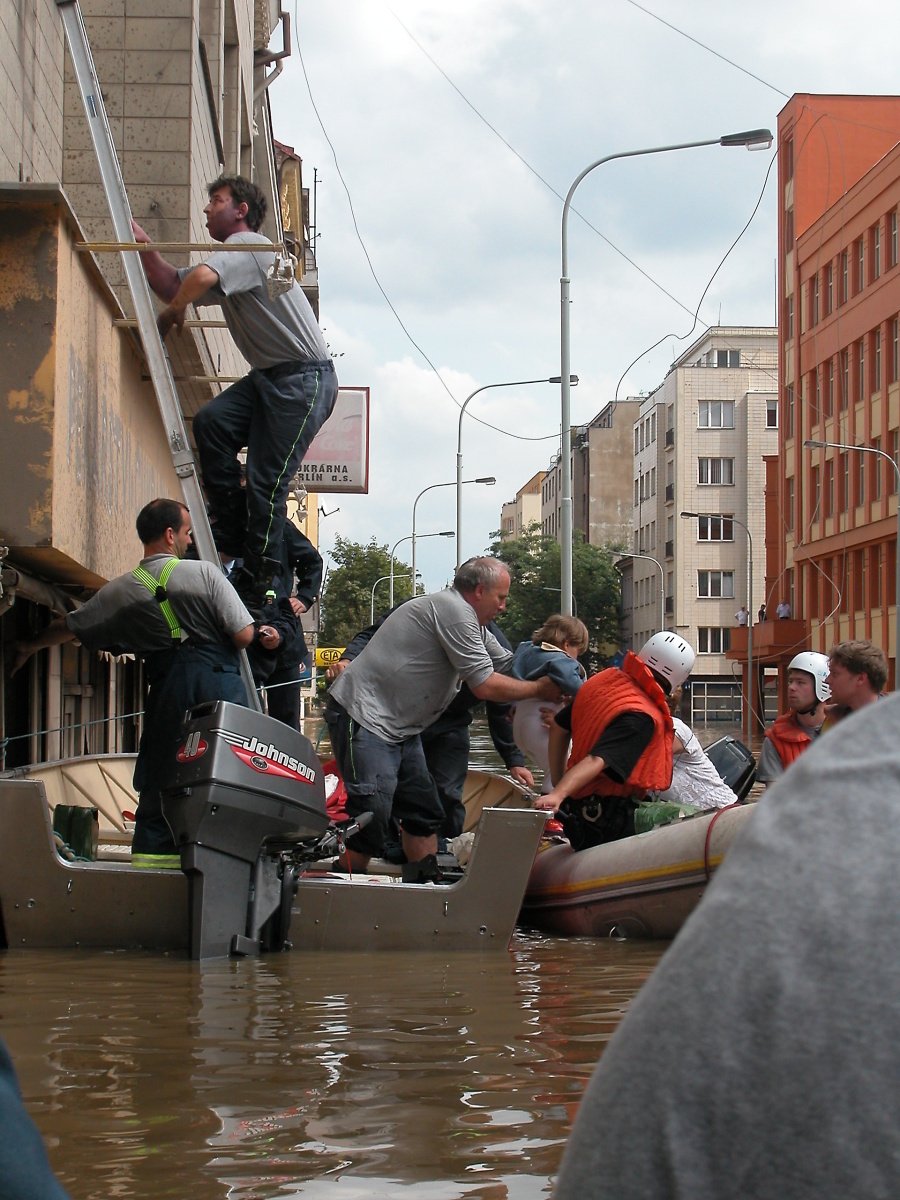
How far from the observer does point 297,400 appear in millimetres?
8992

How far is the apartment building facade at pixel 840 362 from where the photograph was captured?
163 feet

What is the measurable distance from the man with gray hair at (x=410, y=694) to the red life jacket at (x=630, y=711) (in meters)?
0.34

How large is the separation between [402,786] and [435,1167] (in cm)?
480

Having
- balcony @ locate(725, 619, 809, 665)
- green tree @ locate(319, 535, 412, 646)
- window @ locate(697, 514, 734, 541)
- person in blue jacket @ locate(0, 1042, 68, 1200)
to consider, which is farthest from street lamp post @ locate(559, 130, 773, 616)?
window @ locate(697, 514, 734, 541)

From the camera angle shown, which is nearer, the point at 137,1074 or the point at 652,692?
the point at 137,1074

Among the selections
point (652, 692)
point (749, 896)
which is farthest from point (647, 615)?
point (749, 896)

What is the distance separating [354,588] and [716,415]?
24019 millimetres

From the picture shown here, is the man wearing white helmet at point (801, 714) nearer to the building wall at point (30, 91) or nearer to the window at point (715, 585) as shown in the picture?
the building wall at point (30, 91)

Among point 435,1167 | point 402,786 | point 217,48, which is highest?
point 217,48

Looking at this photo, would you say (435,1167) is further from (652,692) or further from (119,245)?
(119,245)

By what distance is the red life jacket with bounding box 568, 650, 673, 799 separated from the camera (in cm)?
870

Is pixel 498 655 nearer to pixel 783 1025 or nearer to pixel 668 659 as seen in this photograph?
pixel 668 659

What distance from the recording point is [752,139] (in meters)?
22.2

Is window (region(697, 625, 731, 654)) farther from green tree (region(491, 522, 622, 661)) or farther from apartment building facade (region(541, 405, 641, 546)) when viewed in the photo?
apartment building facade (region(541, 405, 641, 546))
